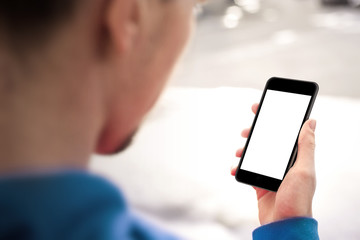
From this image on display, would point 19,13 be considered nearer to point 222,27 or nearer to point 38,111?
point 38,111

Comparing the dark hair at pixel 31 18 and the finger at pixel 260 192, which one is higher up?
the dark hair at pixel 31 18

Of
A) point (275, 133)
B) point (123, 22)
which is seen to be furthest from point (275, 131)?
point (123, 22)

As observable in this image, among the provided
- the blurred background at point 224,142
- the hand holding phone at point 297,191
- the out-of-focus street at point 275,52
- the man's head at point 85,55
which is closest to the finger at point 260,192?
the hand holding phone at point 297,191

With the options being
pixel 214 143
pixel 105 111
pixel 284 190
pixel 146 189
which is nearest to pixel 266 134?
pixel 284 190

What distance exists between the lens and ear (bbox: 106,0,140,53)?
12.1 inches

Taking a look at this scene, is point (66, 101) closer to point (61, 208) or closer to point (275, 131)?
point (61, 208)

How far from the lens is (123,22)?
1.04ft

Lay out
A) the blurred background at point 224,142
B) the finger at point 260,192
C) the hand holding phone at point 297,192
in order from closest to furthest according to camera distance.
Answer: the hand holding phone at point 297,192 → the finger at point 260,192 → the blurred background at point 224,142

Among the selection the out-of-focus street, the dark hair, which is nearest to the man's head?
the dark hair

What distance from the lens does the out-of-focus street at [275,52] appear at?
288 centimetres

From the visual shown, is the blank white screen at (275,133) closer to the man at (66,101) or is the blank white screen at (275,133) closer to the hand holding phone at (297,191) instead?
the hand holding phone at (297,191)

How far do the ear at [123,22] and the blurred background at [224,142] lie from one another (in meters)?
0.11

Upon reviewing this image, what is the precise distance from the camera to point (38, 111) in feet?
0.97

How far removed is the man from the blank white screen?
0.51m
